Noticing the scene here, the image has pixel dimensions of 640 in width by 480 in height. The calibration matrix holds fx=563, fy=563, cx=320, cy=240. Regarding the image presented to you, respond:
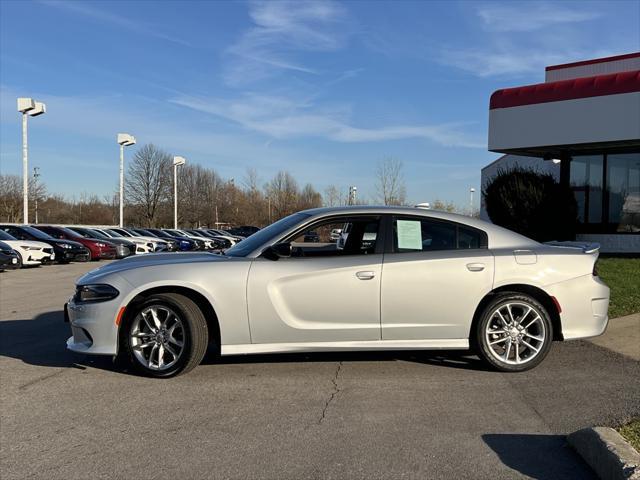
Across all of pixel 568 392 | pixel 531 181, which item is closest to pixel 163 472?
pixel 568 392

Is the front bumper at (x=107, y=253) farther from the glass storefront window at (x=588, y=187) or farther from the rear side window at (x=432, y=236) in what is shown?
the rear side window at (x=432, y=236)

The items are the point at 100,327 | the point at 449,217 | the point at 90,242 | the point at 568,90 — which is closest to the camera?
the point at 100,327

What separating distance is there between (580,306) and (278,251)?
3.02 metres

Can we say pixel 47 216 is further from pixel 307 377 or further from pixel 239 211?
pixel 307 377

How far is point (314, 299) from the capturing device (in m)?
5.24

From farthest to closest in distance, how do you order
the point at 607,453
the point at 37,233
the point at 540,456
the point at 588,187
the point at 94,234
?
the point at 94,234, the point at 37,233, the point at 588,187, the point at 540,456, the point at 607,453

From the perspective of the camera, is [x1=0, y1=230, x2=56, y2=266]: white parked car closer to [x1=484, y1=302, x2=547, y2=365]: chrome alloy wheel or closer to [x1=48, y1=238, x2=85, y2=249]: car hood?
[x1=48, y1=238, x2=85, y2=249]: car hood

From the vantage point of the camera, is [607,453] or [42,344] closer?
[607,453]

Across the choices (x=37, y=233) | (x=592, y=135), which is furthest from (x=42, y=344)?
(x=37, y=233)

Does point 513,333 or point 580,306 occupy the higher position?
point 580,306

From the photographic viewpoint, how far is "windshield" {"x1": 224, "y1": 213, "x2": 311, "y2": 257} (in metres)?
5.52

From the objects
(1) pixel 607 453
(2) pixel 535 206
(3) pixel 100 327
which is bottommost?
(1) pixel 607 453

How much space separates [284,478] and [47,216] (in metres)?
83.0

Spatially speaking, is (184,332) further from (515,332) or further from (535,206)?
(535,206)
